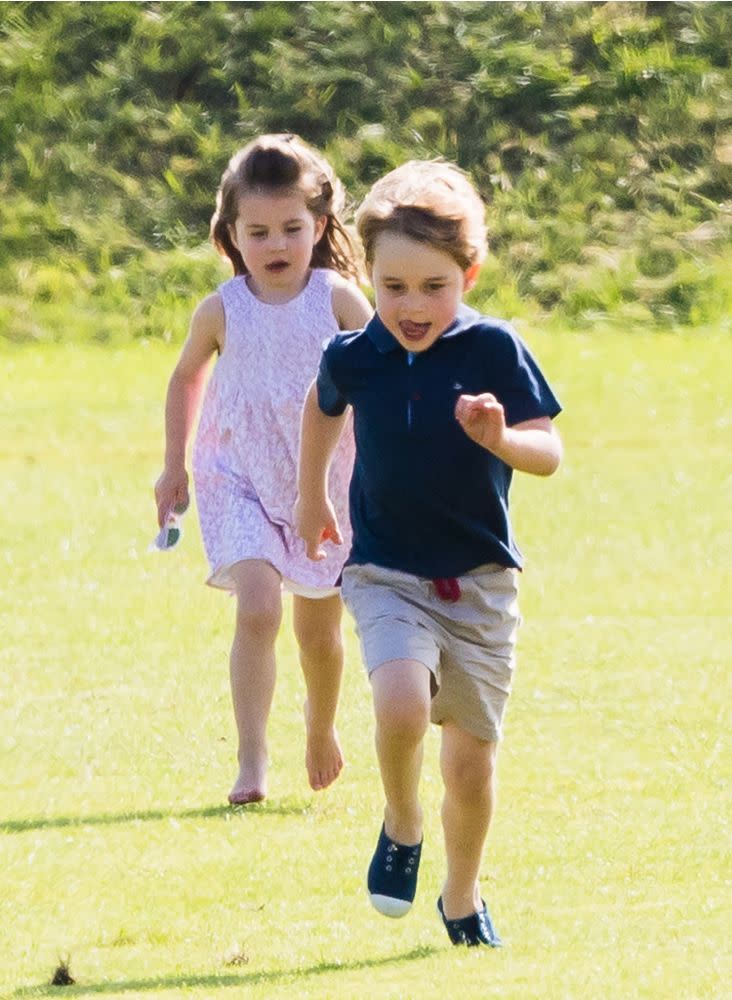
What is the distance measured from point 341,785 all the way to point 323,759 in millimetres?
269

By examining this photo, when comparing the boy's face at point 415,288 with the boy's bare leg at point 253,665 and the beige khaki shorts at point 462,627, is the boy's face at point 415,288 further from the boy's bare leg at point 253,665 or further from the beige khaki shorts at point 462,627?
the boy's bare leg at point 253,665

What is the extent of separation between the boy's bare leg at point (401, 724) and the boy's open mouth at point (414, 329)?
2.30ft

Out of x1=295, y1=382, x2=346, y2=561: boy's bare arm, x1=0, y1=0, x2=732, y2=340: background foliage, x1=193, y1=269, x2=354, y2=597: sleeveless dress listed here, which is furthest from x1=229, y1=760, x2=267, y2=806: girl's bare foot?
x1=0, y1=0, x2=732, y2=340: background foliage

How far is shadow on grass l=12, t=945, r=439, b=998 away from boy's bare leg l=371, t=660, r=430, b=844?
1.15ft

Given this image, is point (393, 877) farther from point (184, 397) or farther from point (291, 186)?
point (291, 186)

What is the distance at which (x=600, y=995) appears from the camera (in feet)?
14.2

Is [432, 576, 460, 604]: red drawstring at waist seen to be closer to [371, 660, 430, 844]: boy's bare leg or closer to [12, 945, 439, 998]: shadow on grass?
[371, 660, 430, 844]: boy's bare leg

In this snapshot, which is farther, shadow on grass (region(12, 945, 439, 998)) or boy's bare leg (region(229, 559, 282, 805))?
boy's bare leg (region(229, 559, 282, 805))

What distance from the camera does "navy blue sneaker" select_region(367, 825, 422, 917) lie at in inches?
194

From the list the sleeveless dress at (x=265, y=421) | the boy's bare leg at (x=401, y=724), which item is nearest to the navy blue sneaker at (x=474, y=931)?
the boy's bare leg at (x=401, y=724)

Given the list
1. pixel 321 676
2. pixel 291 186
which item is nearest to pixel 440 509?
pixel 321 676

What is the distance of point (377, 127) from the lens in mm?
25078

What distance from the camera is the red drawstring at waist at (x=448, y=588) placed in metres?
5.02

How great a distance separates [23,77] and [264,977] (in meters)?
22.0
